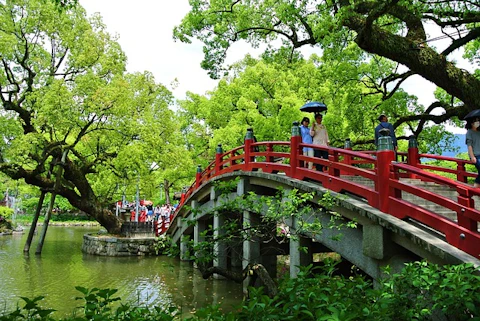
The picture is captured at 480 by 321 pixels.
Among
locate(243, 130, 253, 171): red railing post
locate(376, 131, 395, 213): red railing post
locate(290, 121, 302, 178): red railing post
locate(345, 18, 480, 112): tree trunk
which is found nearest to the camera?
locate(376, 131, 395, 213): red railing post

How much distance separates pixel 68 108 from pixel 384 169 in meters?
14.8

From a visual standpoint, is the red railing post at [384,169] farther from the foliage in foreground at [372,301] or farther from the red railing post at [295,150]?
the red railing post at [295,150]

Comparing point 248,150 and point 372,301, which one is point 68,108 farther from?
point 372,301

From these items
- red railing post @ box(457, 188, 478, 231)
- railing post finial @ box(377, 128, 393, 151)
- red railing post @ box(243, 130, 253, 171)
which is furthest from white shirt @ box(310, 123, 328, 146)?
red railing post @ box(457, 188, 478, 231)

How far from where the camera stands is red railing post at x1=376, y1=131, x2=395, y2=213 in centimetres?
623

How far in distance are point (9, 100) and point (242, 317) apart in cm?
1936

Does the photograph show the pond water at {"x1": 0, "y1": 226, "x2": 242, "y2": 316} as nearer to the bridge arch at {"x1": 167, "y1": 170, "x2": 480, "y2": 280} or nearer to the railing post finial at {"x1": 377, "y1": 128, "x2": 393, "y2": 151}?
the bridge arch at {"x1": 167, "y1": 170, "x2": 480, "y2": 280}

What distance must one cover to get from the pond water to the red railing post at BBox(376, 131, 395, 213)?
4027 mm

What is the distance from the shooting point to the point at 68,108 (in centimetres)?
→ 1708

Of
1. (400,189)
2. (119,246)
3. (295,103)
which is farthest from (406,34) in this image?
(119,246)

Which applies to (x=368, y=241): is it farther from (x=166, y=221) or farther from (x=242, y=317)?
(x=166, y=221)

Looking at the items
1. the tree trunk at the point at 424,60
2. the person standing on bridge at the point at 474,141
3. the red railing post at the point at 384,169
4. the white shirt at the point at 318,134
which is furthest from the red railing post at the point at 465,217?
the white shirt at the point at 318,134

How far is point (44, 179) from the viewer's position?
771 inches

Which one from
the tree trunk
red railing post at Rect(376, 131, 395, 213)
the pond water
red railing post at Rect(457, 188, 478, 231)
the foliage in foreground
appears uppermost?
the tree trunk
